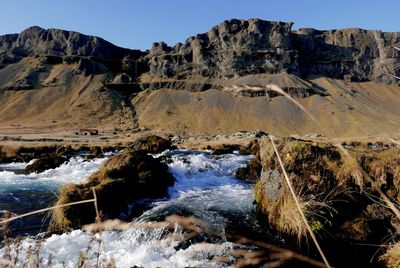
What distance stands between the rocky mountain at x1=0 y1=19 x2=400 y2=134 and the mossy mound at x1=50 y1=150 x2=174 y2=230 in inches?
3184

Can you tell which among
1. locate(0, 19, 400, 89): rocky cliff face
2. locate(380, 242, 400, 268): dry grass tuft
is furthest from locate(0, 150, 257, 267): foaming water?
locate(0, 19, 400, 89): rocky cliff face

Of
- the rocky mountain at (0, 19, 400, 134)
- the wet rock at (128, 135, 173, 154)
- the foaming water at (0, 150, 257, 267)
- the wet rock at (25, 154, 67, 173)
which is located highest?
the rocky mountain at (0, 19, 400, 134)

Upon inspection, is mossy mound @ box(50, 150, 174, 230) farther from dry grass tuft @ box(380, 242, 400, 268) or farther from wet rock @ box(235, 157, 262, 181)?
dry grass tuft @ box(380, 242, 400, 268)

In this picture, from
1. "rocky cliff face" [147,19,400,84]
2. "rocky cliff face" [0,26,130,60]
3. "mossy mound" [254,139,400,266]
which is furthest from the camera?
"rocky cliff face" [0,26,130,60]

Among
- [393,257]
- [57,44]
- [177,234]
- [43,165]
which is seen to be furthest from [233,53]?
[393,257]

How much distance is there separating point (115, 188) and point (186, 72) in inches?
4484

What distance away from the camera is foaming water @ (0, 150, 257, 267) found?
1020 centimetres

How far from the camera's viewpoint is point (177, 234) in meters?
11.6

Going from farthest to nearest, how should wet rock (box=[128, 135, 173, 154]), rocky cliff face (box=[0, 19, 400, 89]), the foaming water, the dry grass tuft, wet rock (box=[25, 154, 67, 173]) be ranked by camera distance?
rocky cliff face (box=[0, 19, 400, 89])
wet rock (box=[128, 135, 173, 154])
wet rock (box=[25, 154, 67, 173])
the foaming water
the dry grass tuft

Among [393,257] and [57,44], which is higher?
[57,44]

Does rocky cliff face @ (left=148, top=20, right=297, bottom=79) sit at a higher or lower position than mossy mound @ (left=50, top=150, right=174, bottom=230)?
higher

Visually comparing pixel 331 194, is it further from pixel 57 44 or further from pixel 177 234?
pixel 57 44

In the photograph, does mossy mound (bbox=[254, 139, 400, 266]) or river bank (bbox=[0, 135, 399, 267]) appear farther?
mossy mound (bbox=[254, 139, 400, 266])

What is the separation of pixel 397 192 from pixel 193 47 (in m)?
123
